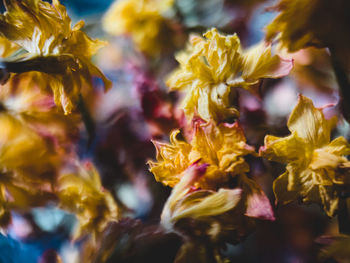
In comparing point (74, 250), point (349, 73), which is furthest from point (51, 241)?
point (349, 73)

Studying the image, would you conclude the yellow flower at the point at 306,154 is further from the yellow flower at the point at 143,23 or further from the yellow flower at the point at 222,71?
the yellow flower at the point at 143,23

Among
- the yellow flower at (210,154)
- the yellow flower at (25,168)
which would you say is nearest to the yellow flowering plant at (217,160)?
the yellow flower at (210,154)

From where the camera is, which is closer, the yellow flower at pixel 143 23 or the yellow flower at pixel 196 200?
the yellow flower at pixel 196 200

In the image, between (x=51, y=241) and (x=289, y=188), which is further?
(x=51, y=241)

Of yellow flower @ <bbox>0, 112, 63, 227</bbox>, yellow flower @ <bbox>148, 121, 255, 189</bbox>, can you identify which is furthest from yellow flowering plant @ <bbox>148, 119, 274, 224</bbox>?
yellow flower @ <bbox>0, 112, 63, 227</bbox>

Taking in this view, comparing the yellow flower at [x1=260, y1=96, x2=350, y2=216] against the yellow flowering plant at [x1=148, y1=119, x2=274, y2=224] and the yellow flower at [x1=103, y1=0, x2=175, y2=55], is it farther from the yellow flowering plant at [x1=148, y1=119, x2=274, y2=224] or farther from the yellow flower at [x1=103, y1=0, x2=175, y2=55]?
the yellow flower at [x1=103, y1=0, x2=175, y2=55]

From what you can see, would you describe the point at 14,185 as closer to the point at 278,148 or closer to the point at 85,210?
the point at 85,210
